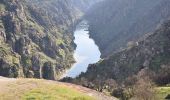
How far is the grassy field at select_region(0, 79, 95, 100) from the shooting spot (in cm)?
3738

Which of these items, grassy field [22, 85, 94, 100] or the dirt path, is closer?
grassy field [22, 85, 94, 100]

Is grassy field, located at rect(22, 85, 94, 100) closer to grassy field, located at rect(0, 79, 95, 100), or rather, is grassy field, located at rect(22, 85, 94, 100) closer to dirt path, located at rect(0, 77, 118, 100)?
grassy field, located at rect(0, 79, 95, 100)

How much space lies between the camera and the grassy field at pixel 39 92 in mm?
37375

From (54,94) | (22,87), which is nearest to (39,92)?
(54,94)

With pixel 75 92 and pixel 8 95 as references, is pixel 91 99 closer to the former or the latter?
pixel 75 92

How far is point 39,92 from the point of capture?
128 feet

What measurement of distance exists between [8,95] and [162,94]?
68.4 metres

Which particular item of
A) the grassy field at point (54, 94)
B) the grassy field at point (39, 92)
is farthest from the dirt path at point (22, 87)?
the grassy field at point (54, 94)

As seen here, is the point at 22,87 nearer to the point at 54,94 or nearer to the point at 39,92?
the point at 39,92

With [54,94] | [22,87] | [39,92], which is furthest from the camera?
[22,87]

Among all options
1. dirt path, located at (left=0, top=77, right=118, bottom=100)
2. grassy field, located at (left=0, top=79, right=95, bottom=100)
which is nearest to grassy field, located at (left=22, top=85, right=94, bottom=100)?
grassy field, located at (left=0, top=79, right=95, bottom=100)

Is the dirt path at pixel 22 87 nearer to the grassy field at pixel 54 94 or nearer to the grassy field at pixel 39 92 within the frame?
the grassy field at pixel 39 92

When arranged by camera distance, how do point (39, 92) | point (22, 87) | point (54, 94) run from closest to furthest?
point (54, 94)
point (39, 92)
point (22, 87)

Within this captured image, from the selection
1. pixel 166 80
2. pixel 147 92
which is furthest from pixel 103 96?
pixel 166 80
